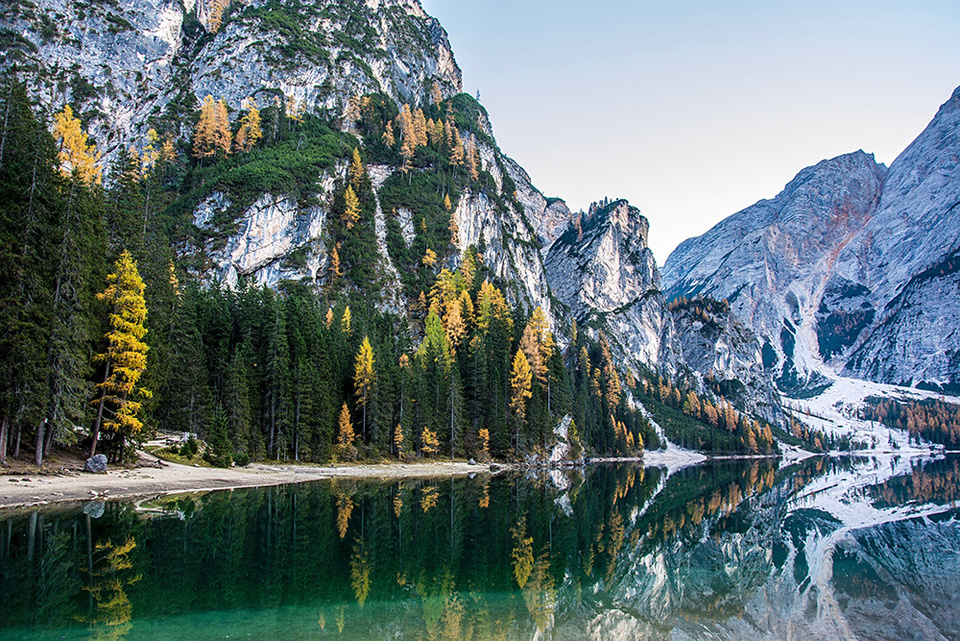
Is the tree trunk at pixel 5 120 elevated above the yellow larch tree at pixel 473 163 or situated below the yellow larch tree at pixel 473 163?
below

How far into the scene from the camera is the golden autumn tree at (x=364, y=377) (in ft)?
205

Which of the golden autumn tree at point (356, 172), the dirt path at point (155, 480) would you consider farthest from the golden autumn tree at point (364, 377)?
the golden autumn tree at point (356, 172)

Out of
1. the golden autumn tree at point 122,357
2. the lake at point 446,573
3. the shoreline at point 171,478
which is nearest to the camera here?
the lake at point 446,573

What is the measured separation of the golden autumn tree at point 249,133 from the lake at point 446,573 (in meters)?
98.6

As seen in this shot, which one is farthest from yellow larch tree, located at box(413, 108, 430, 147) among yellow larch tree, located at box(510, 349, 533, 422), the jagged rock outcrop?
yellow larch tree, located at box(510, 349, 533, 422)

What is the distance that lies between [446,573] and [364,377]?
150ft

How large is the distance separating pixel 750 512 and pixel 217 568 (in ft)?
131

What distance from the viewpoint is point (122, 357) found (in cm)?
3359

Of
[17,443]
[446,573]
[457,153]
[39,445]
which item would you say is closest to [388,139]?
[457,153]

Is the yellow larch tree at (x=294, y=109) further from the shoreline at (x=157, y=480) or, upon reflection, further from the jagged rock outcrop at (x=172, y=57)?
the shoreline at (x=157, y=480)

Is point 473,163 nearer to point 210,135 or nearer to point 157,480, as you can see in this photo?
point 210,135

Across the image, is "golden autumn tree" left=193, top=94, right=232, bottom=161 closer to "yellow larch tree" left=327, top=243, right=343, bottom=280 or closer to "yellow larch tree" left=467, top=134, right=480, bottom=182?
"yellow larch tree" left=327, top=243, right=343, bottom=280

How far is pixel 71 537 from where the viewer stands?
1911 centimetres

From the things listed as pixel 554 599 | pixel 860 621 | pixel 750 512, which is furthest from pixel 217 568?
pixel 750 512
